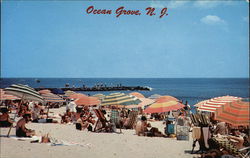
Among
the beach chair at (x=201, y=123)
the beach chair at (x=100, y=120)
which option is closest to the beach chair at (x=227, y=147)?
the beach chair at (x=201, y=123)

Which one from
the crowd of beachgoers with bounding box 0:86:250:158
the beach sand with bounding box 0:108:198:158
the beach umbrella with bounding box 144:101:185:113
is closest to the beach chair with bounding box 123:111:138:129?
the crowd of beachgoers with bounding box 0:86:250:158

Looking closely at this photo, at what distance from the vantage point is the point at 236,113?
6246 millimetres

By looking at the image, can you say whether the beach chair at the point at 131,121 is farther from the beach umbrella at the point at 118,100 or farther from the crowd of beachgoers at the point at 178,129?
the beach umbrella at the point at 118,100

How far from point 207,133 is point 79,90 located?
77215 mm

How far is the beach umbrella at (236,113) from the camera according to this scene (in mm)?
6090

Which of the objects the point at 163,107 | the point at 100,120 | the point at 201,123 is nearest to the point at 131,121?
the point at 100,120

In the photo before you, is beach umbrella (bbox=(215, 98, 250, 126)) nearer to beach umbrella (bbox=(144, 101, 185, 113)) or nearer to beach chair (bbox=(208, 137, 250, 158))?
beach chair (bbox=(208, 137, 250, 158))

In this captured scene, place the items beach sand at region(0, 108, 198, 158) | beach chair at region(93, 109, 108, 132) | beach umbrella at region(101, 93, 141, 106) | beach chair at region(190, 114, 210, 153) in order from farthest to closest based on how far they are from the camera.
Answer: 1. beach umbrella at region(101, 93, 141, 106)
2. beach chair at region(93, 109, 108, 132)
3. beach chair at region(190, 114, 210, 153)
4. beach sand at region(0, 108, 198, 158)

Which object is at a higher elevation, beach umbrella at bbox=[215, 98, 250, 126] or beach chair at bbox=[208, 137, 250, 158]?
beach umbrella at bbox=[215, 98, 250, 126]

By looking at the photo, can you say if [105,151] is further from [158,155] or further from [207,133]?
[207,133]

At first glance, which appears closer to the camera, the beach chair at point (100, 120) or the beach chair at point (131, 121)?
the beach chair at point (100, 120)

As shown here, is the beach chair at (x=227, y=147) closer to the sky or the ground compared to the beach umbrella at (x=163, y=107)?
closer to the ground

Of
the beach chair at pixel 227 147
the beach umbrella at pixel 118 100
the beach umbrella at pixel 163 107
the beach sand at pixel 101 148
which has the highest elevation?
the beach umbrella at pixel 118 100

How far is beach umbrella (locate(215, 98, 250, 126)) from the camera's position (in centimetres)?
609
